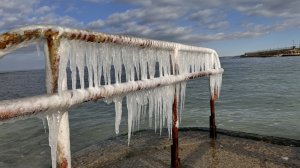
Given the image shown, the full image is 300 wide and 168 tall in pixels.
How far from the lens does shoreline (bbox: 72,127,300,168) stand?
6344 millimetres

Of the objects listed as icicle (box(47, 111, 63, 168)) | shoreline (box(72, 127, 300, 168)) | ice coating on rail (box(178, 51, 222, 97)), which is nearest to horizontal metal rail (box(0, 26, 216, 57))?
icicle (box(47, 111, 63, 168))

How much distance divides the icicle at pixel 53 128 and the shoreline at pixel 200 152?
4.41m

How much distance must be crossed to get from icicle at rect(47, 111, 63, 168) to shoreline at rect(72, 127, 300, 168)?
4.41 m

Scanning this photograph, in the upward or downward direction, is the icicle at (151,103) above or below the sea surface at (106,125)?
above

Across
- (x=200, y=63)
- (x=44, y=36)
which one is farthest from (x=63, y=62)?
(x=200, y=63)

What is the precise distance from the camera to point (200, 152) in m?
7.06

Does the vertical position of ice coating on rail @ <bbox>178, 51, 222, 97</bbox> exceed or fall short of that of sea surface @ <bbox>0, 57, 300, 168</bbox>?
it exceeds it

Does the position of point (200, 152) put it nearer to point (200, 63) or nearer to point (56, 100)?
point (200, 63)

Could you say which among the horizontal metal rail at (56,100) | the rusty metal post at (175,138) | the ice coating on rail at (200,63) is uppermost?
the ice coating on rail at (200,63)

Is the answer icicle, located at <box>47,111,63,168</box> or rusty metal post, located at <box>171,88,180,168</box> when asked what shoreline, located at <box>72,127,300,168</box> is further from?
icicle, located at <box>47,111,63,168</box>

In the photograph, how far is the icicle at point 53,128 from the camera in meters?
2.15

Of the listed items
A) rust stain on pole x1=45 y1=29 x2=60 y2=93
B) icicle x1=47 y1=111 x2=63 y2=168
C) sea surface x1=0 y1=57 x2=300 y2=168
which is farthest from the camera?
sea surface x1=0 y1=57 x2=300 y2=168

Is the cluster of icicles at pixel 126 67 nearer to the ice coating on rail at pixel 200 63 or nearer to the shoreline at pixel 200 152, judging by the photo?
the ice coating on rail at pixel 200 63

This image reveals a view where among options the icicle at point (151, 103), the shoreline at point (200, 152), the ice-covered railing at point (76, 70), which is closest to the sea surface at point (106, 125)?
the shoreline at point (200, 152)
